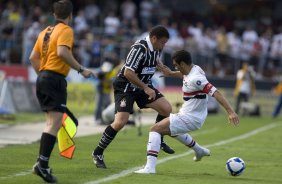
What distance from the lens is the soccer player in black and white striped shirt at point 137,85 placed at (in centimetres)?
1255

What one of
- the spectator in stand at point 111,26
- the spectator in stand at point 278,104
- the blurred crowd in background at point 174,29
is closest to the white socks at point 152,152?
the blurred crowd in background at point 174,29

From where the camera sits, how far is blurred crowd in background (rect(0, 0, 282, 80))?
33.1 m

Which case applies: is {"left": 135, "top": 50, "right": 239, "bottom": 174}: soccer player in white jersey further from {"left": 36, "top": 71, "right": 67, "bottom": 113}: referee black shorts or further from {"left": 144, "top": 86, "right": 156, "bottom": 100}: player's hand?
{"left": 36, "top": 71, "right": 67, "bottom": 113}: referee black shorts

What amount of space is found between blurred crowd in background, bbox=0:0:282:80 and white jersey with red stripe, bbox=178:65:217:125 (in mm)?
18463

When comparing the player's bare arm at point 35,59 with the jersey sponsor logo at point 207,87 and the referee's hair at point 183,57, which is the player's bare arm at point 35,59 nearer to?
the referee's hair at point 183,57

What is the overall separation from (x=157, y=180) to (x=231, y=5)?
99.2 ft

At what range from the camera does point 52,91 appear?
10.7 metres

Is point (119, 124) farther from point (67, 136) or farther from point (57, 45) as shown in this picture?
point (57, 45)

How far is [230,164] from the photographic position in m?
11.9

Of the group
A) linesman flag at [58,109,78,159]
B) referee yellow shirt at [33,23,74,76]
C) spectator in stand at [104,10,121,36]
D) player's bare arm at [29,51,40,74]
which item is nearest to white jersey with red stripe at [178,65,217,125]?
linesman flag at [58,109,78,159]

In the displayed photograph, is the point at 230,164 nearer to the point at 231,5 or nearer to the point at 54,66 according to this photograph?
the point at 54,66

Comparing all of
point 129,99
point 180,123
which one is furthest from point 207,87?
point 129,99

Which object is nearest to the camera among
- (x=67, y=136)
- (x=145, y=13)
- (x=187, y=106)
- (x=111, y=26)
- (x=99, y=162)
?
(x=67, y=136)

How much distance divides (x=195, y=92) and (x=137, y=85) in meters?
0.88
